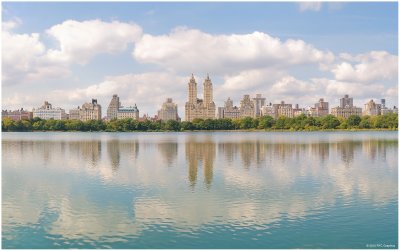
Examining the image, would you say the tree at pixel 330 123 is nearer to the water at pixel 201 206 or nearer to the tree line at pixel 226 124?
the tree line at pixel 226 124

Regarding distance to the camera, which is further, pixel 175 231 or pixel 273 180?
pixel 273 180

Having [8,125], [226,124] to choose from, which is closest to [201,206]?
[226,124]

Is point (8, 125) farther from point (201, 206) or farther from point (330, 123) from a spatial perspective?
point (201, 206)

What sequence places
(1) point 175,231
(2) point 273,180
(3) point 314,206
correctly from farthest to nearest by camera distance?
(2) point 273,180
(3) point 314,206
(1) point 175,231

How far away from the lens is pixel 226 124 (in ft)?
430

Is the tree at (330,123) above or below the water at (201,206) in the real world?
above

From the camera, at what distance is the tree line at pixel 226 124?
117500 millimetres

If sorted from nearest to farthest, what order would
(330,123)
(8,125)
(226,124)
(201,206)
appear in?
1. (201,206)
2. (330,123)
3. (8,125)
4. (226,124)

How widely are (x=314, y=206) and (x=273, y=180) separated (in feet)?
19.8

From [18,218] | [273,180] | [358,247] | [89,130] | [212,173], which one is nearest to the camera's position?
[358,247]

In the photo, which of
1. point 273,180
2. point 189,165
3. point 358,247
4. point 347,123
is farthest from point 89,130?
point 358,247

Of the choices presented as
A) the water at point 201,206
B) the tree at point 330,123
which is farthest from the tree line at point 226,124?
the water at point 201,206

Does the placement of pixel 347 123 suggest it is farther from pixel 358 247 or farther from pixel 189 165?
pixel 358 247

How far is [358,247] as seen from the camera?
12727mm
